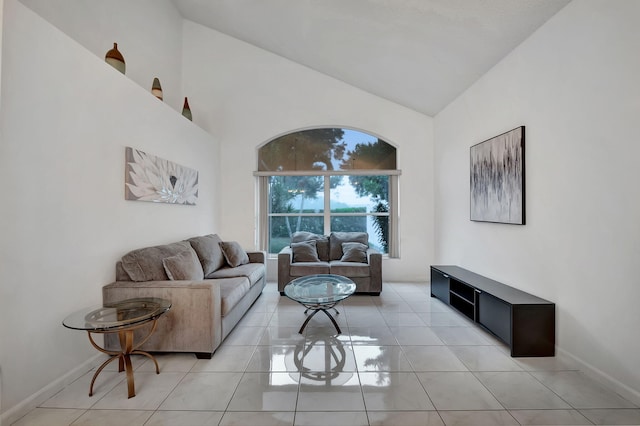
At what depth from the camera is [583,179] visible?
237 centimetres

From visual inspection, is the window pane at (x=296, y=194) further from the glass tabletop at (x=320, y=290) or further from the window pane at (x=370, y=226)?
the glass tabletop at (x=320, y=290)

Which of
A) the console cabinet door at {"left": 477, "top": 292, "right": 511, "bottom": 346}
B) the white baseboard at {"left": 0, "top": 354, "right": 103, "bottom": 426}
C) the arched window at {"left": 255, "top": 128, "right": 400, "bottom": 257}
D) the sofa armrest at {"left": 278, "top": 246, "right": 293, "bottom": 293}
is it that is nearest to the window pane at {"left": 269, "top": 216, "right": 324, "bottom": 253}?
the arched window at {"left": 255, "top": 128, "right": 400, "bottom": 257}

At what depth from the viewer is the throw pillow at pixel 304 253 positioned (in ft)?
15.9

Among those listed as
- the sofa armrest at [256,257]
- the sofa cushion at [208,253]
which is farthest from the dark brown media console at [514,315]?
the sofa cushion at [208,253]

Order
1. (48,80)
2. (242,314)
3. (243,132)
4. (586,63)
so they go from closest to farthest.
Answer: (48,80), (586,63), (242,314), (243,132)

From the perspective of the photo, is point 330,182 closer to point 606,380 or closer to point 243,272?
point 243,272

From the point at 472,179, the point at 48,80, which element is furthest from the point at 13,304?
the point at 472,179

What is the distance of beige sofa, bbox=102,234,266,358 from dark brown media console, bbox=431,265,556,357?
266 centimetres

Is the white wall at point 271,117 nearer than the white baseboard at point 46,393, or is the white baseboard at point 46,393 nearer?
the white baseboard at point 46,393

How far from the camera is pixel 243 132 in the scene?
5.70m

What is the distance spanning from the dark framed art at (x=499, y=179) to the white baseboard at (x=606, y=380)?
127cm

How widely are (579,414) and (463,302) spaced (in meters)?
1.79

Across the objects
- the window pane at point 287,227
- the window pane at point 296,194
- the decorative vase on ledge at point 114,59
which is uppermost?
the decorative vase on ledge at point 114,59

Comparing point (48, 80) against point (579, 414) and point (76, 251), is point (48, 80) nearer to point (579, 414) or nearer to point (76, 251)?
point (76, 251)
